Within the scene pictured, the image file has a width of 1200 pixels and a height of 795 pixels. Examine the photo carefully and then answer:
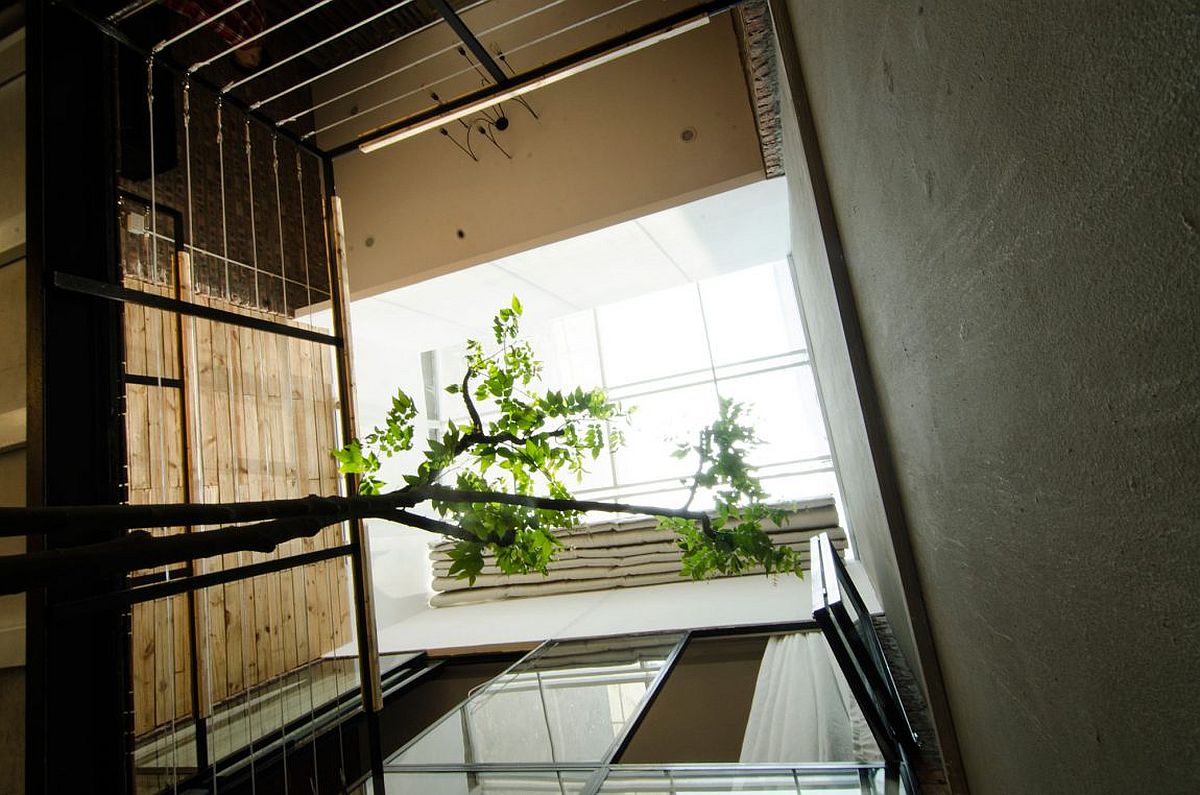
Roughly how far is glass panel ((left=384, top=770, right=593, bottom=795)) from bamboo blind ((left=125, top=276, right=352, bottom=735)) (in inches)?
44.2

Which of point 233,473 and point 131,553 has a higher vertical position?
point 233,473

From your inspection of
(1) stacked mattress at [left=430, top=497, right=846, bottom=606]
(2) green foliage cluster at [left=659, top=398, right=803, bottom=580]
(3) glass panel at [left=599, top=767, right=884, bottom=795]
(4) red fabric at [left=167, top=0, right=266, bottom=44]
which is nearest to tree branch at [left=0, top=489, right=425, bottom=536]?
(2) green foliage cluster at [left=659, top=398, right=803, bottom=580]

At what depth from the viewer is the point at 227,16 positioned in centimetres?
325

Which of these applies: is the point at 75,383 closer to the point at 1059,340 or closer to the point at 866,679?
the point at 1059,340

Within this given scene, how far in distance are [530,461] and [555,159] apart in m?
3.04

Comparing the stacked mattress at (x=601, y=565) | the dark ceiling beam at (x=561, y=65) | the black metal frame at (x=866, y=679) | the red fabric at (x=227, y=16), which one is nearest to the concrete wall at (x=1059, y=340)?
the black metal frame at (x=866, y=679)

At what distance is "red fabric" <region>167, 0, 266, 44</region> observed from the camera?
102 inches

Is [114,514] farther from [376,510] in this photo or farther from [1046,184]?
[1046,184]

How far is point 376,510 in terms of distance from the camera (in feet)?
1.46

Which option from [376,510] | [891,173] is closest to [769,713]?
[891,173]

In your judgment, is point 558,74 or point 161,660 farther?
point 161,660

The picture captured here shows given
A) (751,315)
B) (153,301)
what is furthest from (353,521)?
(751,315)

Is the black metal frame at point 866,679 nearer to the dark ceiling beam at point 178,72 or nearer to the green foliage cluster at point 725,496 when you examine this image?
the green foliage cluster at point 725,496

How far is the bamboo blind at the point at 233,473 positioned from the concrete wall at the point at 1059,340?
2.60 metres
